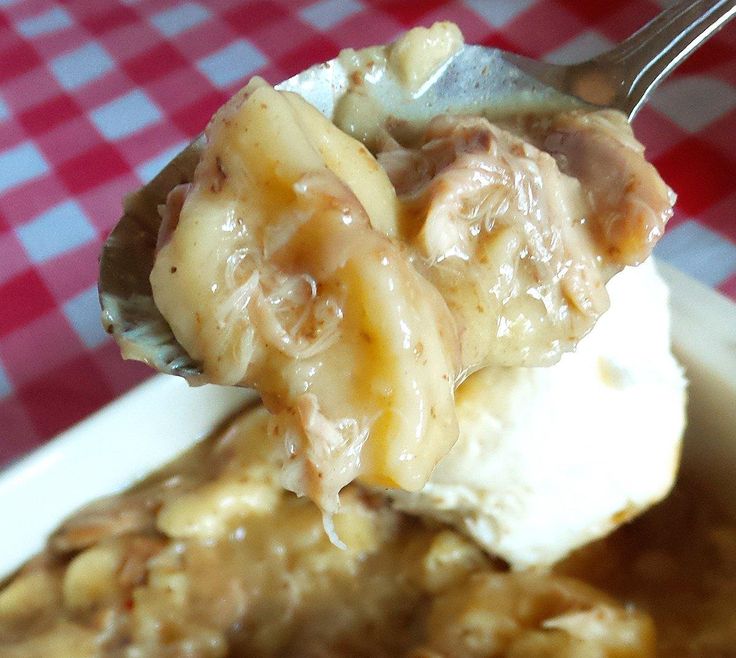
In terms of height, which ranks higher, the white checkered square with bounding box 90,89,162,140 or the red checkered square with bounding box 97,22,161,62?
the red checkered square with bounding box 97,22,161,62

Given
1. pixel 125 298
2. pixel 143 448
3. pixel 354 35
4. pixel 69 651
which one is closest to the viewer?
pixel 125 298

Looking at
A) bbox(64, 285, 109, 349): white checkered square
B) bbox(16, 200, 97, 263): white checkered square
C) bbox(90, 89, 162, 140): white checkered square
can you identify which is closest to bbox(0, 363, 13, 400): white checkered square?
bbox(64, 285, 109, 349): white checkered square

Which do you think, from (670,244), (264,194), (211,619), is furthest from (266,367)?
(670,244)

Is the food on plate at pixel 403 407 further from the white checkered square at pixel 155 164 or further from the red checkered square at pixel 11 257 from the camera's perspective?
the white checkered square at pixel 155 164

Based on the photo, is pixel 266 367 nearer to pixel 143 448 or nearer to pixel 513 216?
pixel 513 216

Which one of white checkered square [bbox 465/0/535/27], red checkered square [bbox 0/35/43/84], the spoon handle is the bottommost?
white checkered square [bbox 465/0/535/27]

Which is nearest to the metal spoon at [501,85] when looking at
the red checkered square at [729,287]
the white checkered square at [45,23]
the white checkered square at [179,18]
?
the red checkered square at [729,287]

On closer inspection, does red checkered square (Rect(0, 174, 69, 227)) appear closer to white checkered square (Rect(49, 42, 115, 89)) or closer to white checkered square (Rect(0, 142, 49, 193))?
white checkered square (Rect(0, 142, 49, 193))
